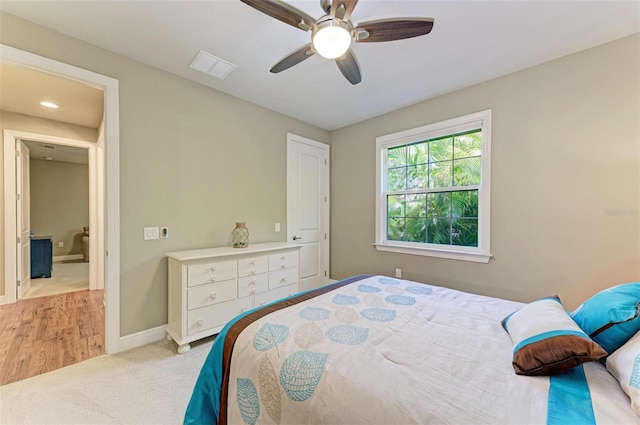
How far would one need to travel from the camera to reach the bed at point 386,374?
2.51 feet

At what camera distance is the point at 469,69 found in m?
2.43

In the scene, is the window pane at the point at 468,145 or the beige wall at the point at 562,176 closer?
the beige wall at the point at 562,176

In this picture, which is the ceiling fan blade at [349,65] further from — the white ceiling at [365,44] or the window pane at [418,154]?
the window pane at [418,154]

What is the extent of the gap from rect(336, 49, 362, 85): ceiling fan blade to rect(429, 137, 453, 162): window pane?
1604mm

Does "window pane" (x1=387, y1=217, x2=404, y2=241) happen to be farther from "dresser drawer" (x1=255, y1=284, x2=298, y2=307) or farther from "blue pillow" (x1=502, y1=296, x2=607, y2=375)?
"blue pillow" (x1=502, y1=296, x2=607, y2=375)

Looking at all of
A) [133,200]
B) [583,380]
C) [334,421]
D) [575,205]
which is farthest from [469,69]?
[133,200]

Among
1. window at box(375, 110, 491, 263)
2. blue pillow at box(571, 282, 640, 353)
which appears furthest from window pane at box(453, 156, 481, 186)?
blue pillow at box(571, 282, 640, 353)

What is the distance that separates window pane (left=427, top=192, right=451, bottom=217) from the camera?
2990 mm

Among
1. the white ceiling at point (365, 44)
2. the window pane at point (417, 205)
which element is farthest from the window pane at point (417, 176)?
the white ceiling at point (365, 44)

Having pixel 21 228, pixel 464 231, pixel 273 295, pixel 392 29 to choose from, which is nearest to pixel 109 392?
pixel 273 295

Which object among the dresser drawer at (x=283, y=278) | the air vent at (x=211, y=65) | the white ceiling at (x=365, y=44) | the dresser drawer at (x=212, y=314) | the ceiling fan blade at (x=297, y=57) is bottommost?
the dresser drawer at (x=212, y=314)

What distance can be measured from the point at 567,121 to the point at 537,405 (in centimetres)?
251

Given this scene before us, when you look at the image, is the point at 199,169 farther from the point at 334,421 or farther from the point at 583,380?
the point at 583,380

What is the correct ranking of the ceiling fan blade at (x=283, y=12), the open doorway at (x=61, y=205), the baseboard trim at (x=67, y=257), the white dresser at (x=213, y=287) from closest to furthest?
the ceiling fan blade at (x=283, y=12)
the white dresser at (x=213, y=287)
the open doorway at (x=61, y=205)
the baseboard trim at (x=67, y=257)
